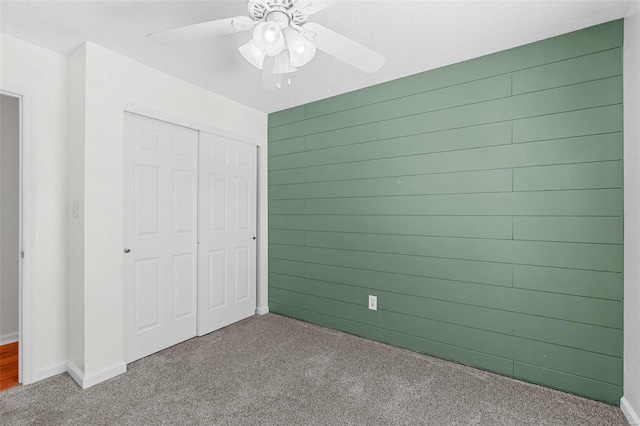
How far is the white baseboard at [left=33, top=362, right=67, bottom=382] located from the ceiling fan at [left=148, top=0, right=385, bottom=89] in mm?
2324

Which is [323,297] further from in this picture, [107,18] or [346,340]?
[107,18]

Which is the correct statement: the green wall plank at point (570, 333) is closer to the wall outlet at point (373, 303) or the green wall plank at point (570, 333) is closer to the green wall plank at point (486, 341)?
the green wall plank at point (486, 341)

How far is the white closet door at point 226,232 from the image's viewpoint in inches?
122

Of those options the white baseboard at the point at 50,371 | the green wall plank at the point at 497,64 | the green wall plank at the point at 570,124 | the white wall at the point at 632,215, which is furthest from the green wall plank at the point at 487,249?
the white baseboard at the point at 50,371

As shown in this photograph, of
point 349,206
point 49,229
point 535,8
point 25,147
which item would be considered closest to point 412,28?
point 535,8

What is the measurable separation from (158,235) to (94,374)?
3.47 feet

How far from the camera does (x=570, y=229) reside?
209cm

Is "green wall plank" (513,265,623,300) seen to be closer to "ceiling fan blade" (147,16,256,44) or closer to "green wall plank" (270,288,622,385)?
"green wall plank" (270,288,622,385)

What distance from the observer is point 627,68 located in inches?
74.2

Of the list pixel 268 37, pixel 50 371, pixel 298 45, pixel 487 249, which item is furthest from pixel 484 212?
pixel 50 371

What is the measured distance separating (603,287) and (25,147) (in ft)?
12.5

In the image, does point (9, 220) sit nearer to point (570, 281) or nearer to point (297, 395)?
point (297, 395)

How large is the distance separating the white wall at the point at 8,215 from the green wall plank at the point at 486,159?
2.76m

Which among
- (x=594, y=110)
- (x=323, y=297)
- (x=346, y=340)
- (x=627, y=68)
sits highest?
(x=627, y=68)
